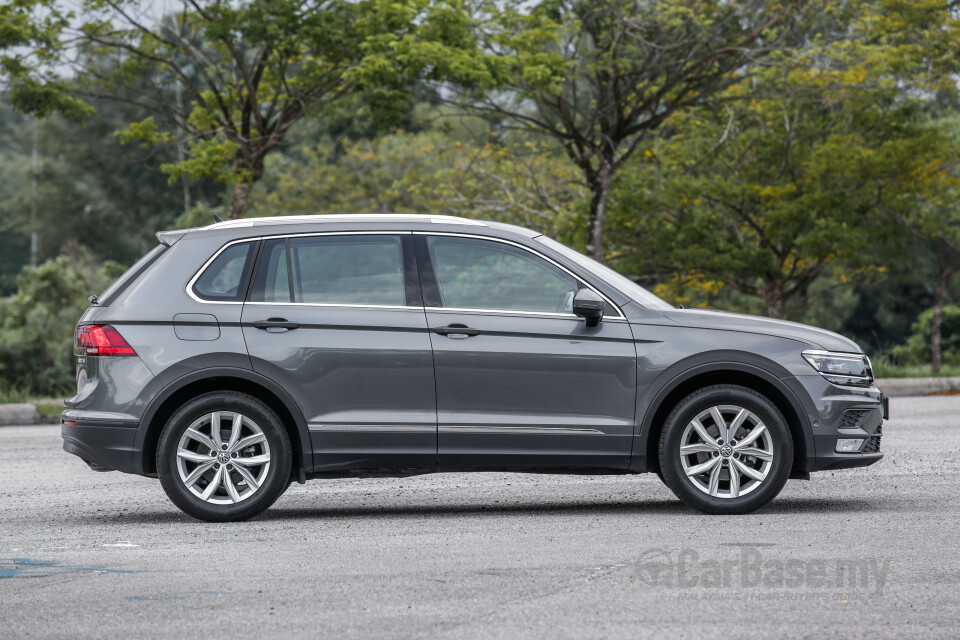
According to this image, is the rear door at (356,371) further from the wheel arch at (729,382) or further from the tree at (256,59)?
the tree at (256,59)

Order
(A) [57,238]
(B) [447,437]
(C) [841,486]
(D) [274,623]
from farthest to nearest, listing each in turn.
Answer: (A) [57,238] → (C) [841,486] → (B) [447,437] → (D) [274,623]

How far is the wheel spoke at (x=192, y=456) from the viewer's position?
23.4ft

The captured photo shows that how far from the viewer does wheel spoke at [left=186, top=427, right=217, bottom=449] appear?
711 centimetres

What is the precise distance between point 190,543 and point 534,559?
194 centimetres

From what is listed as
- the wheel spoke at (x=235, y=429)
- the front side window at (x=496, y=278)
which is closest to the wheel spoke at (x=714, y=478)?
the front side window at (x=496, y=278)

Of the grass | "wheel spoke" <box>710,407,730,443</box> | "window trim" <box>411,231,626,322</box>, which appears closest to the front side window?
"window trim" <box>411,231,626,322</box>

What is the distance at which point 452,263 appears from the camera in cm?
738

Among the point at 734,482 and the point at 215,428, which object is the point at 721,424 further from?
the point at 215,428

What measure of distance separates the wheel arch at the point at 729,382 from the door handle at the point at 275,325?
2.15 meters

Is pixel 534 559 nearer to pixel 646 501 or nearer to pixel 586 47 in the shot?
pixel 646 501

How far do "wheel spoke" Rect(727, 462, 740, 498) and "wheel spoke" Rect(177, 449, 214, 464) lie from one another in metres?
3.05

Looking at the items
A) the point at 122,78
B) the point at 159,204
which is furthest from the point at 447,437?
the point at 159,204

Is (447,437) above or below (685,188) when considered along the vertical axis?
below

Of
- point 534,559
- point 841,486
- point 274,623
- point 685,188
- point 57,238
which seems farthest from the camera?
point 57,238
